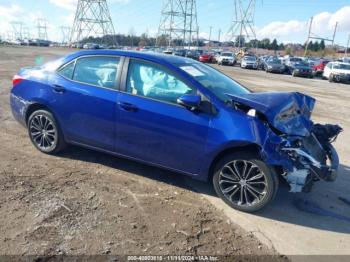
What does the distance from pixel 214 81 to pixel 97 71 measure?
163 cm

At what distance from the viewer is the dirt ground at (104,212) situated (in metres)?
3.58

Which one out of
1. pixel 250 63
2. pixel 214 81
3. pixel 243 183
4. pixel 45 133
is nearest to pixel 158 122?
pixel 214 81

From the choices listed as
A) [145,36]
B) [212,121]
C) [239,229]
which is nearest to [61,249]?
[239,229]

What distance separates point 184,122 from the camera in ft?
15.1

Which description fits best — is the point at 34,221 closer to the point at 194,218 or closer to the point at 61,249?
the point at 61,249

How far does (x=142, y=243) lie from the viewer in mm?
3643

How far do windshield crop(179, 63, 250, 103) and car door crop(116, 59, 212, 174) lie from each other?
10.7 inches

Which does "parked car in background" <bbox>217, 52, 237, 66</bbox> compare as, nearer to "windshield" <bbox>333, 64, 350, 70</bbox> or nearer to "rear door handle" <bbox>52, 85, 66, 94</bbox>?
"windshield" <bbox>333, 64, 350, 70</bbox>

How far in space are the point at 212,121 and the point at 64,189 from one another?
6.50ft

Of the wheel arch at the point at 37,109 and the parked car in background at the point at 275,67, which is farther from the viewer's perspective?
the parked car in background at the point at 275,67

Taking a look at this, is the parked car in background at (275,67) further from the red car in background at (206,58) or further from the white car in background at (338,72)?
the red car in background at (206,58)

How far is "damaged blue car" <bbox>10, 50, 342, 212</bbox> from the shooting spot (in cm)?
441

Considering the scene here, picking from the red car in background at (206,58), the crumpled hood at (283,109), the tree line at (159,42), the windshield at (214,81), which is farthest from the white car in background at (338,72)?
the tree line at (159,42)

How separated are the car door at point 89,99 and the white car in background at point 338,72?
30.1 m
